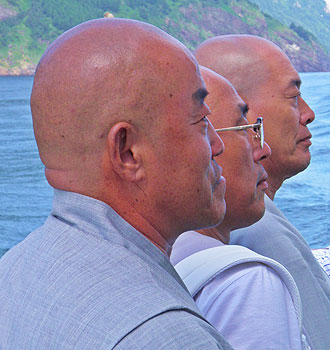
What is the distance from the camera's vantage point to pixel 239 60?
1846 millimetres

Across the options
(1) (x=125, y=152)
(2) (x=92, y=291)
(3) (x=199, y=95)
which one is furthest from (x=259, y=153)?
(2) (x=92, y=291)

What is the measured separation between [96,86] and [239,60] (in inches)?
40.8

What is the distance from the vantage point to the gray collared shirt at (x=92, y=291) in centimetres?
72

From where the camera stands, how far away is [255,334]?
106 cm

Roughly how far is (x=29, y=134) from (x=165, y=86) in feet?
55.6

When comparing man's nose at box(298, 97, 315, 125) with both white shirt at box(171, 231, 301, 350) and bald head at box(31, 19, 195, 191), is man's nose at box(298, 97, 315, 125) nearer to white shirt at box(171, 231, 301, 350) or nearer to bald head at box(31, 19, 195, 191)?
white shirt at box(171, 231, 301, 350)

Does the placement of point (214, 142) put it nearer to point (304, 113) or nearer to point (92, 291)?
point (92, 291)

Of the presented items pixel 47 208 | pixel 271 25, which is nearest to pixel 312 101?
pixel 47 208

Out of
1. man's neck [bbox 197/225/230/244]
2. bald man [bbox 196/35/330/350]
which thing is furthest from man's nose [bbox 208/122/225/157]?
bald man [bbox 196/35/330/350]

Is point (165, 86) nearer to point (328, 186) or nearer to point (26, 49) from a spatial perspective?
point (328, 186)

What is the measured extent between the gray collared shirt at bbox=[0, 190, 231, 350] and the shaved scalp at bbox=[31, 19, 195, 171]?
0.27 feet

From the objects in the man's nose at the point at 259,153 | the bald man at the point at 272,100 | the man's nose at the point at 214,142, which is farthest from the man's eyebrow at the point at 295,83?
the man's nose at the point at 214,142

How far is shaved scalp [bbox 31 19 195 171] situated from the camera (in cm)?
88

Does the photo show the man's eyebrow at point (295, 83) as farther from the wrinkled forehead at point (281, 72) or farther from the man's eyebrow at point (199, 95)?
the man's eyebrow at point (199, 95)
